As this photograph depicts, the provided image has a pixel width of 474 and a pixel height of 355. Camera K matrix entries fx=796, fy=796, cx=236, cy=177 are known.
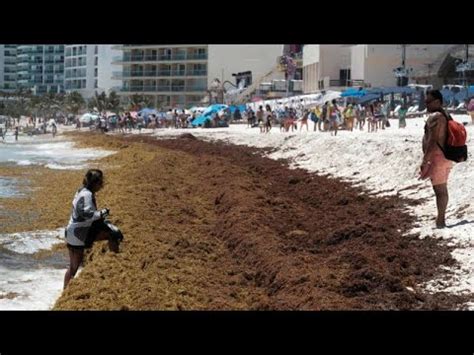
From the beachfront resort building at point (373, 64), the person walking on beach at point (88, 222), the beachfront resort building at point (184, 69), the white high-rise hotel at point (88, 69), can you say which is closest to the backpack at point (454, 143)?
the person walking on beach at point (88, 222)

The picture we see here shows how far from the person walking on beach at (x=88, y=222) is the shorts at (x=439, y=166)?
3.15 meters

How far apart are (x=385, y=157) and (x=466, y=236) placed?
6.19 metres

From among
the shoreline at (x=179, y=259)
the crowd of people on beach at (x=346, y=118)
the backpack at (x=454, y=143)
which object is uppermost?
the crowd of people on beach at (x=346, y=118)

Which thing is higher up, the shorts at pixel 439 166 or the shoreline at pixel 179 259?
the shorts at pixel 439 166

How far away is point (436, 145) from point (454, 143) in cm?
17

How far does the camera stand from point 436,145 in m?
7.63

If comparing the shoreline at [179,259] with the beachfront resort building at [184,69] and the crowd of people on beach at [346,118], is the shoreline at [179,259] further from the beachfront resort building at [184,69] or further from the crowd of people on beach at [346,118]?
the beachfront resort building at [184,69]

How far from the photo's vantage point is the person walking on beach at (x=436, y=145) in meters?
7.44

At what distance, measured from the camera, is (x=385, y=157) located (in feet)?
44.8

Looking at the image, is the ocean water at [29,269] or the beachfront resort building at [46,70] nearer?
the ocean water at [29,269]

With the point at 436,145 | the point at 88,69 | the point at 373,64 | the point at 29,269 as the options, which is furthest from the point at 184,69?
the point at 436,145

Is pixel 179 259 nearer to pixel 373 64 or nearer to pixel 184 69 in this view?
pixel 373 64

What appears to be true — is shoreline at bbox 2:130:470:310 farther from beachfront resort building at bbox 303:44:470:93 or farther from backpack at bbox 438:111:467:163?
beachfront resort building at bbox 303:44:470:93
